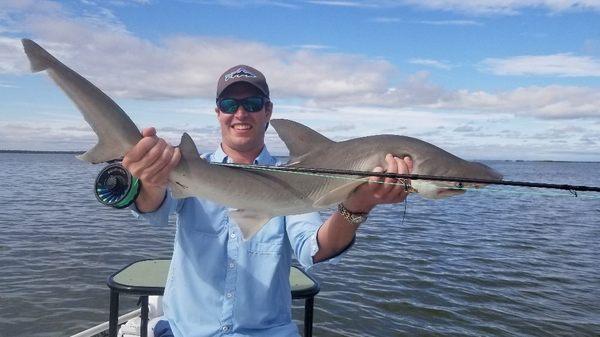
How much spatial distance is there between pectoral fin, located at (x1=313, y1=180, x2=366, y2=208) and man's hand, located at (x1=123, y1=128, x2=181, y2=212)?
1.14 meters

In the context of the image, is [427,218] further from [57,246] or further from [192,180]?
A: [192,180]

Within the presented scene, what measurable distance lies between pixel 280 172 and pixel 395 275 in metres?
10.6

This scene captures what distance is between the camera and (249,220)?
400cm

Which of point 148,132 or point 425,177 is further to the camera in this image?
point 148,132

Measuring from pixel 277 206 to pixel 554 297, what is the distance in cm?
1154

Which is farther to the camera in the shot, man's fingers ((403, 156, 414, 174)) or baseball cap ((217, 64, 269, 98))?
baseball cap ((217, 64, 269, 98))

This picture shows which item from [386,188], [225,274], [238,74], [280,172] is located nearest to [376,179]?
[386,188]

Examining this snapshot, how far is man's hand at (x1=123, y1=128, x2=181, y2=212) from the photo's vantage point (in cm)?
344

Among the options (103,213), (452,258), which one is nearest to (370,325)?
(452,258)

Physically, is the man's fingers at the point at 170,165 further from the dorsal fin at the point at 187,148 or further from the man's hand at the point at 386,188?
the man's hand at the point at 386,188

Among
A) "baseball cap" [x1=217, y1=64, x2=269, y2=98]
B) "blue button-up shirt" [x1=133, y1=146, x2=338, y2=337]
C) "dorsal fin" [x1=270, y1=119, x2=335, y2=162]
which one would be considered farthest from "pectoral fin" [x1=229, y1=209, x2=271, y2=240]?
"baseball cap" [x1=217, y1=64, x2=269, y2=98]

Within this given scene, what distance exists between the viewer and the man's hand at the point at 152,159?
Result: 3442 mm

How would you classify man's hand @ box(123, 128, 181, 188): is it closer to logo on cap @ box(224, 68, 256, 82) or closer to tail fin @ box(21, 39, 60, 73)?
tail fin @ box(21, 39, 60, 73)

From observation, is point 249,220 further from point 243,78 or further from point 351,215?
point 243,78
